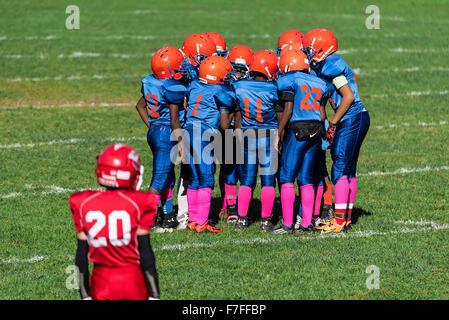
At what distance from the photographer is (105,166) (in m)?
5.07

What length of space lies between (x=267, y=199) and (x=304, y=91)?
1341 millimetres

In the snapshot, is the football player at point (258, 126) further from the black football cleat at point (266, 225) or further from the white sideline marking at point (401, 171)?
the white sideline marking at point (401, 171)

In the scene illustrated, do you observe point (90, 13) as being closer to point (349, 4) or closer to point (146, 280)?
point (349, 4)

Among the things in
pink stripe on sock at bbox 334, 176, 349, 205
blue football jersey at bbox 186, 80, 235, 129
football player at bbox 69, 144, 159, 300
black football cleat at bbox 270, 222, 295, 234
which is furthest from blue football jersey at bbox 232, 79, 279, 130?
football player at bbox 69, 144, 159, 300

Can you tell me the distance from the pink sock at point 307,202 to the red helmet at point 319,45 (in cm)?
148

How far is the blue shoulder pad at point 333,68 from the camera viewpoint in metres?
8.82

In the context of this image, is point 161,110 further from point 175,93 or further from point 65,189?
point 65,189

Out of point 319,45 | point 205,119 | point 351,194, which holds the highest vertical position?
point 319,45

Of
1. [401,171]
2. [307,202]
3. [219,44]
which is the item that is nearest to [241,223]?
[307,202]

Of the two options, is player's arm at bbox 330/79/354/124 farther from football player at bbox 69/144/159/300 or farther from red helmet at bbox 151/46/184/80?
football player at bbox 69/144/159/300

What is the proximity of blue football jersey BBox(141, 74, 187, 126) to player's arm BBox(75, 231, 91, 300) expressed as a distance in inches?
148

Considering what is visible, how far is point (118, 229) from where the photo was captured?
5.11 metres

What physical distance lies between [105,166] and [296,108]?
401 centimetres

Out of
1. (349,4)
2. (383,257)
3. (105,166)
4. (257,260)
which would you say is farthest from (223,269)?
(349,4)
